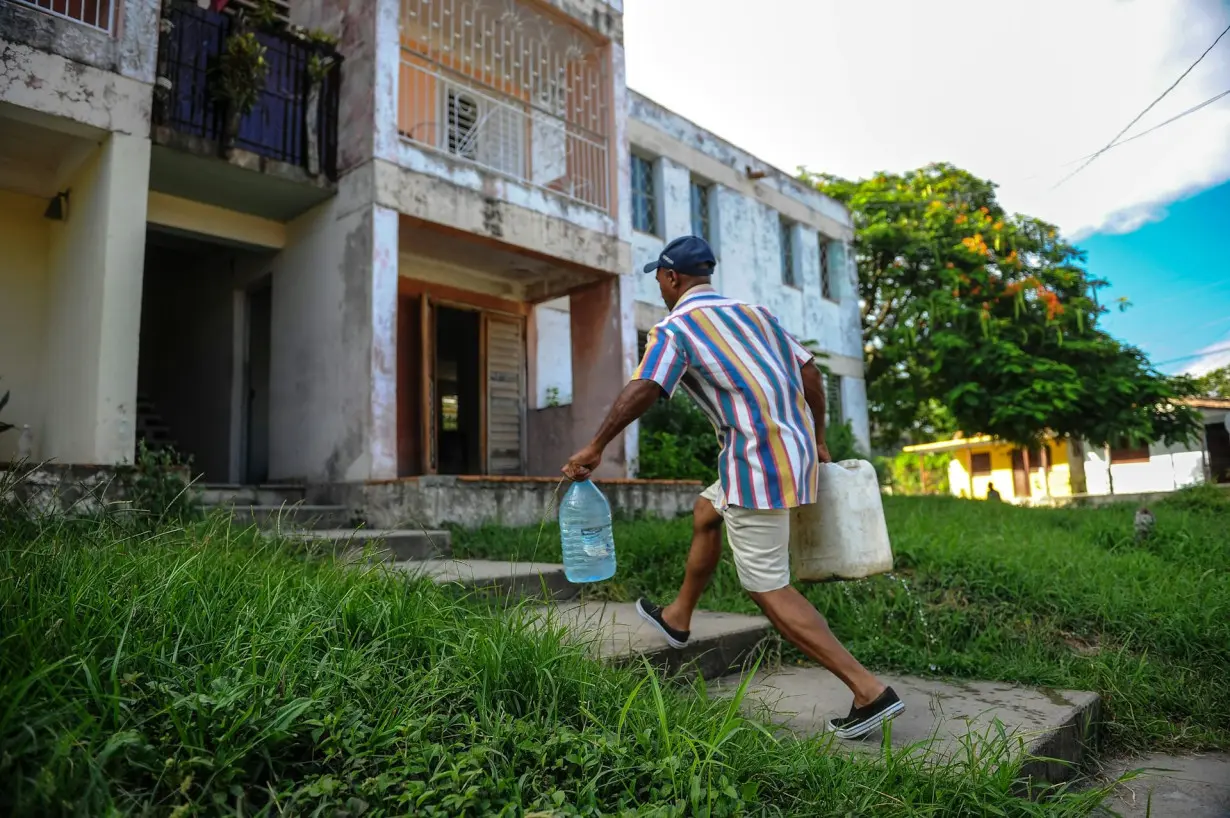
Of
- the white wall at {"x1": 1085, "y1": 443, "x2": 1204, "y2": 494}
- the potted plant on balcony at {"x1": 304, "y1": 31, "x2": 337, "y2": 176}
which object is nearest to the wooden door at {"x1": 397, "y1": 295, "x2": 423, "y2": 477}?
the potted plant on balcony at {"x1": 304, "y1": 31, "x2": 337, "y2": 176}

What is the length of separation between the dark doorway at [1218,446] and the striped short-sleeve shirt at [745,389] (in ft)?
83.9

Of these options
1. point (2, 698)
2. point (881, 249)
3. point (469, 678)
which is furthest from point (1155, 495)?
point (2, 698)

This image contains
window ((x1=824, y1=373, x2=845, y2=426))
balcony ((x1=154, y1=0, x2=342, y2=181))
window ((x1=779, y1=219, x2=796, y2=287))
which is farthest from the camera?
window ((x1=824, y1=373, x2=845, y2=426))

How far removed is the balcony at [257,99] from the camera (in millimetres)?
6383

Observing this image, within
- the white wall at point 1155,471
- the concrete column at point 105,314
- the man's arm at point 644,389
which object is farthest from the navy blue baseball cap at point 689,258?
the white wall at point 1155,471

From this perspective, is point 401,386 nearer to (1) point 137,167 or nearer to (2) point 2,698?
(1) point 137,167

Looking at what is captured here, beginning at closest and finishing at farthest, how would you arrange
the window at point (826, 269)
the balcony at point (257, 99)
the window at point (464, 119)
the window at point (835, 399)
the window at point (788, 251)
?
the balcony at point (257, 99) → the window at point (464, 119) → the window at point (788, 251) → the window at point (835, 399) → the window at point (826, 269)

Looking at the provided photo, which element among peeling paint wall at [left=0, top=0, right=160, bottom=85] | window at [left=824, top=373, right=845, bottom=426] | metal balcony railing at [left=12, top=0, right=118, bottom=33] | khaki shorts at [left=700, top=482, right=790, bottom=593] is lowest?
khaki shorts at [left=700, top=482, right=790, bottom=593]

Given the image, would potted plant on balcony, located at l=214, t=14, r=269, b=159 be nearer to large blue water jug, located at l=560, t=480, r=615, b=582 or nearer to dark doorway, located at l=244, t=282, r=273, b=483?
dark doorway, located at l=244, t=282, r=273, b=483

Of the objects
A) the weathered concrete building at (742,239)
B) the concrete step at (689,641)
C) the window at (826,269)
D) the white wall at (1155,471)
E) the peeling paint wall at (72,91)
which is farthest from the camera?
the white wall at (1155,471)

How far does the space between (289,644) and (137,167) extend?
5.17 meters

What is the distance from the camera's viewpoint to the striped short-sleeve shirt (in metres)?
2.70

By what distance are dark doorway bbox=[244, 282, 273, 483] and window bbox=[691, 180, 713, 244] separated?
6.23 m

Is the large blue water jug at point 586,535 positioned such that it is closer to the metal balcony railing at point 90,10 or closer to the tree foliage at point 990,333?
the metal balcony railing at point 90,10
